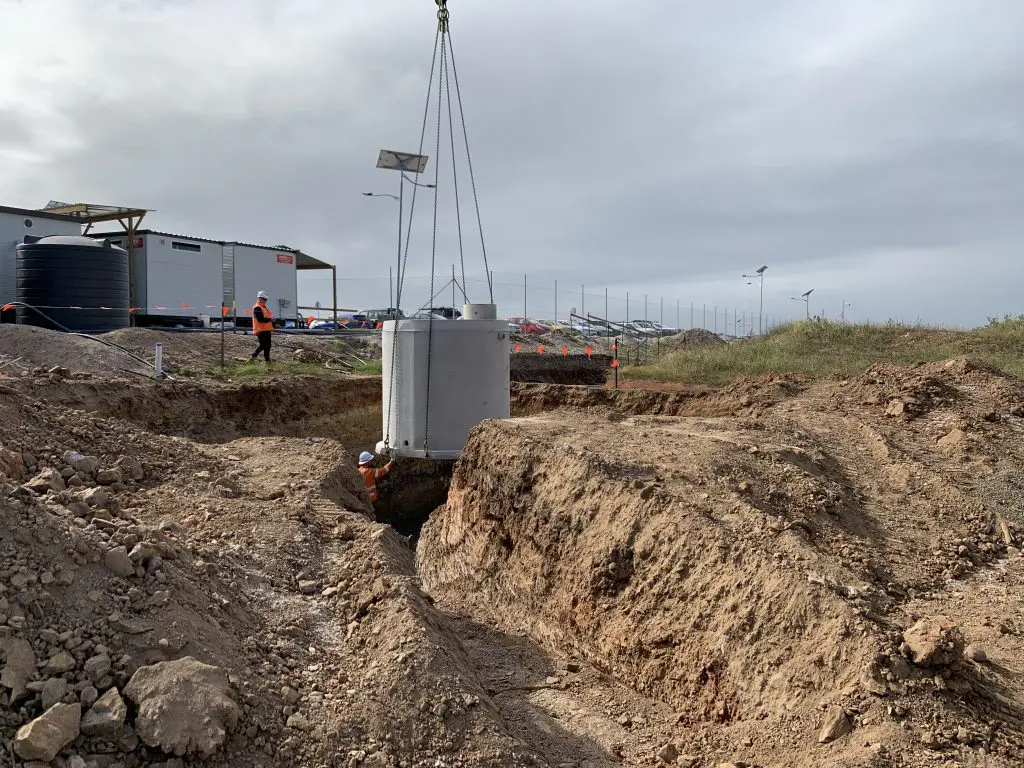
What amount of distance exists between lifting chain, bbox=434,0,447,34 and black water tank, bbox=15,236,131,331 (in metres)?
13.9

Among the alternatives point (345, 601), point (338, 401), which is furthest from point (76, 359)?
point (345, 601)

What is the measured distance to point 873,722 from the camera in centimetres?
434

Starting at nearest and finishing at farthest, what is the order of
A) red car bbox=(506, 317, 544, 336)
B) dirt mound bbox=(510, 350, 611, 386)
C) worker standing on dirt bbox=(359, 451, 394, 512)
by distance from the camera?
worker standing on dirt bbox=(359, 451, 394, 512), dirt mound bbox=(510, 350, 611, 386), red car bbox=(506, 317, 544, 336)

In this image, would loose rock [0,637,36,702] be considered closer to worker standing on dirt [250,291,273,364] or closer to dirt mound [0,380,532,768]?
dirt mound [0,380,532,768]

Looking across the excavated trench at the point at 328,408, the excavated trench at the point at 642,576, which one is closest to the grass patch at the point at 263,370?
the excavated trench at the point at 328,408

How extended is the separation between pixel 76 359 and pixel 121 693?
1254cm

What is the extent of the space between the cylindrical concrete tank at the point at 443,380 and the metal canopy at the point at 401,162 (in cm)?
247

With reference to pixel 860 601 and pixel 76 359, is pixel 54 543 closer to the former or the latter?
pixel 860 601

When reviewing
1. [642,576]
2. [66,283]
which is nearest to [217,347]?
[66,283]

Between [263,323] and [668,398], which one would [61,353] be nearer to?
[263,323]

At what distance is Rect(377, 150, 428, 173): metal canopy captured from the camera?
40.4 ft

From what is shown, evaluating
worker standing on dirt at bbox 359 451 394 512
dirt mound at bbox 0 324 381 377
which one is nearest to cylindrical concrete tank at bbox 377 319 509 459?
worker standing on dirt at bbox 359 451 394 512

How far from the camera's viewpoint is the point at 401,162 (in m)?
12.4

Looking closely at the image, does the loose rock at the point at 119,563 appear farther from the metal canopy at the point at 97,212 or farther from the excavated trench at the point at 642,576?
the metal canopy at the point at 97,212
